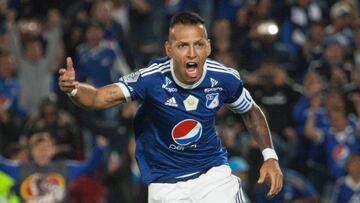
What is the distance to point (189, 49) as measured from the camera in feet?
21.0

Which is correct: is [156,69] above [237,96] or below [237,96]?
above

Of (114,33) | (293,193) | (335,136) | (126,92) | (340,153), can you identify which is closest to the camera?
(126,92)

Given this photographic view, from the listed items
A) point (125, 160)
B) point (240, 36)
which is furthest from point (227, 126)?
point (240, 36)

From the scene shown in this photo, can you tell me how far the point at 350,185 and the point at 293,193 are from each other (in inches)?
31.5

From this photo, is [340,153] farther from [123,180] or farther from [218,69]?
[218,69]

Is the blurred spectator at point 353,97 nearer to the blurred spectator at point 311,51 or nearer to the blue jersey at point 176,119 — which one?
the blurred spectator at point 311,51

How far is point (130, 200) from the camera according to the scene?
10734 millimetres

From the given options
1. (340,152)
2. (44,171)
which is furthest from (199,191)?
(340,152)

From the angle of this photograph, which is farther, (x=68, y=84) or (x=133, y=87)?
(x=133, y=87)

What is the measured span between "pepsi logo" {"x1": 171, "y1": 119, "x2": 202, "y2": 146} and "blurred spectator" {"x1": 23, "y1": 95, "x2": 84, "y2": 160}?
4675mm

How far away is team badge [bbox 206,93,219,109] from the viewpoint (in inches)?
261

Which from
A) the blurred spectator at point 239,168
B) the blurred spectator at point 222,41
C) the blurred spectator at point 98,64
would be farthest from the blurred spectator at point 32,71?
the blurred spectator at point 239,168

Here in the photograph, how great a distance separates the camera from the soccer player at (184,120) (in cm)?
645

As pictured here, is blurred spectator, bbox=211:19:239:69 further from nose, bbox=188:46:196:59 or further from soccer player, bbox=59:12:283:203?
nose, bbox=188:46:196:59
